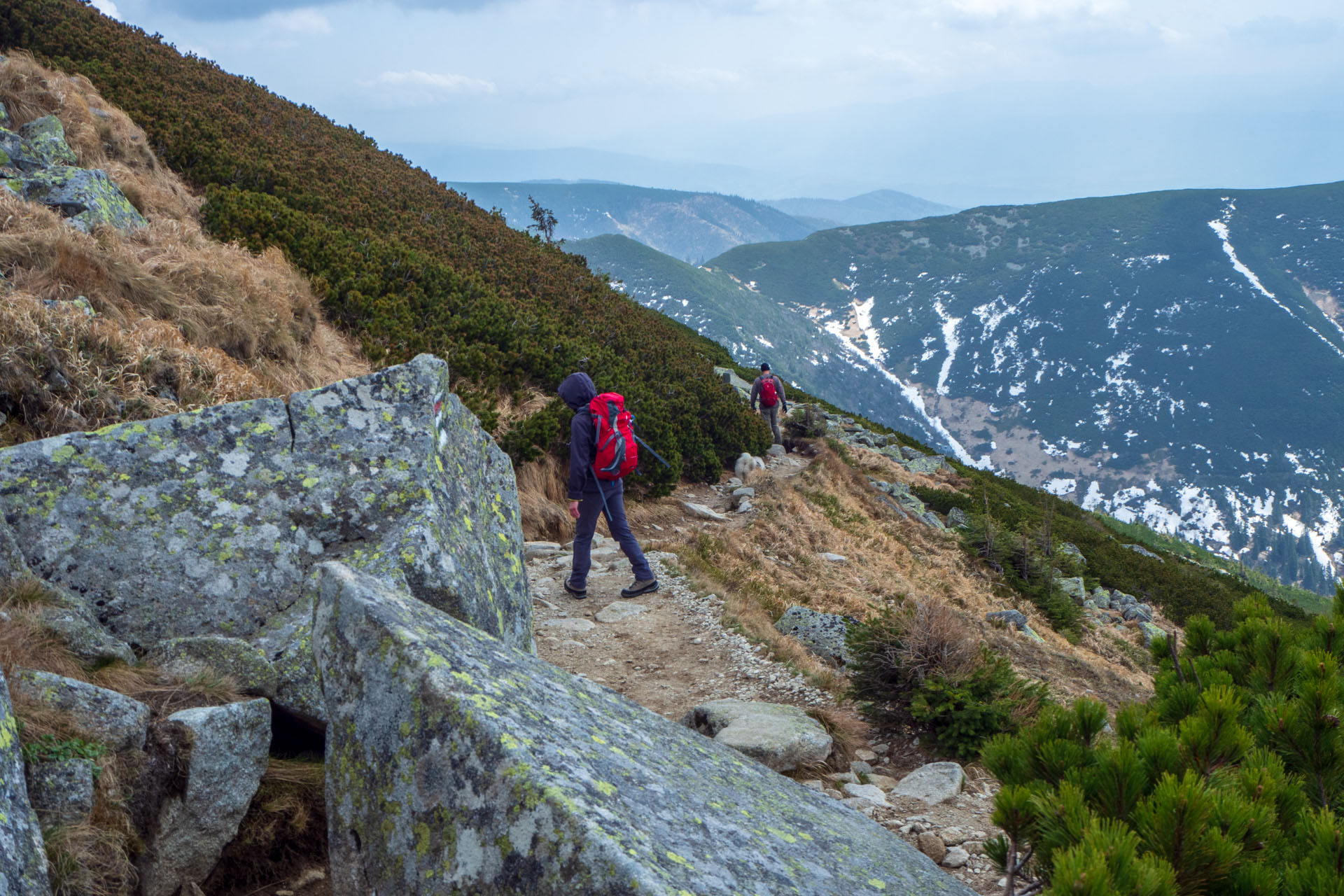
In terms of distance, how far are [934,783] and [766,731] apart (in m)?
1.19

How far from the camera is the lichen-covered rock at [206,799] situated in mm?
2861

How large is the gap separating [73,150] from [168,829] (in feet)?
40.9

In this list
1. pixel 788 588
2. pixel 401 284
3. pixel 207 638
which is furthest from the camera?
pixel 401 284

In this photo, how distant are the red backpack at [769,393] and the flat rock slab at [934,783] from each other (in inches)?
631

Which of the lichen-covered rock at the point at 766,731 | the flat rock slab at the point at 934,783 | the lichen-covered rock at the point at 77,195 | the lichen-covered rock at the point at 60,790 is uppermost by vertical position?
the lichen-covered rock at the point at 77,195

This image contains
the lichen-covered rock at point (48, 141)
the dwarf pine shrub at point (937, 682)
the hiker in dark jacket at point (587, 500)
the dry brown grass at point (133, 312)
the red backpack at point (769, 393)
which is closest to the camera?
the dry brown grass at point (133, 312)

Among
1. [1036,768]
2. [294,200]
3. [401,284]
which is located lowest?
[1036,768]

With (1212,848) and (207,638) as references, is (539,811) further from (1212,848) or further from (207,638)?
(207,638)

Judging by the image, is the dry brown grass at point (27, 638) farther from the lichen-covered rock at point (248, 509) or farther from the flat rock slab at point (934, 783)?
the flat rock slab at point (934, 783)

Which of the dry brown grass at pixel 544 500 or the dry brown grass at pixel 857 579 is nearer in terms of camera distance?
the dry brown grass at pixel 857 579

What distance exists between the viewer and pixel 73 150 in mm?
11508

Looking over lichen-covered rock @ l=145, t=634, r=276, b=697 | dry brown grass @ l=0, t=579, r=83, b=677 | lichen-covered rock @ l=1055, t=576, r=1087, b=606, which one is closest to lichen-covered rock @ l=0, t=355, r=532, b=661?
dry brown grass @ l=0, t=579, r=83, b=677

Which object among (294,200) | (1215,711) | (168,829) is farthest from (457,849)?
(294,200)

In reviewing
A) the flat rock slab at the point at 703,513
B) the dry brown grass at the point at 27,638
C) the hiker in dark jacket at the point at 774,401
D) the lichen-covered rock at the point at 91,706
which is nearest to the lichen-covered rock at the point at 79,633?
the dry brown grass at the point at 27,638
